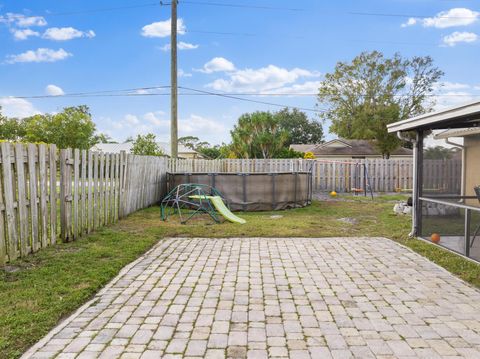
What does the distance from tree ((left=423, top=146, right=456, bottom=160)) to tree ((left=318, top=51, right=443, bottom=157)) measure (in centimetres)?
2766

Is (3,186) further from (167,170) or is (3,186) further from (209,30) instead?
(209,30)

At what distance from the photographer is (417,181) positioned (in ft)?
23.1

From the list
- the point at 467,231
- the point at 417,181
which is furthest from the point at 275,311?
the point at 417,181

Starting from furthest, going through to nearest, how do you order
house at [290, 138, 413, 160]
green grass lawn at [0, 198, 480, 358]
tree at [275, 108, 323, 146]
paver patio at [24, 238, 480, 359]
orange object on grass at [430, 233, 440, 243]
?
tree at [275, 108, 323, 146] < house at [290, 138, 413, 160] < orange object on grass at [430, 233, 440, 243] < green grass lawn at [0, 198, 480, 358] < paver patio at [24, 238, 480, 359]

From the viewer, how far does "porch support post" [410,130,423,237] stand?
22.8ft

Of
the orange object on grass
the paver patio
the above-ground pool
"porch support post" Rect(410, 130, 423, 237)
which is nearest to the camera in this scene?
the paver patio

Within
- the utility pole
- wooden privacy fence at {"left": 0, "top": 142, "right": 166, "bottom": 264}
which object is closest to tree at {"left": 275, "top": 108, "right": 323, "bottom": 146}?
the utility pole

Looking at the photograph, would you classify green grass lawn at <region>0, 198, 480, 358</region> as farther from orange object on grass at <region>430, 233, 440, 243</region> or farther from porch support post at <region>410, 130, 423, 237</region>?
porch support post at <region>410, 130, 423, 237</region>

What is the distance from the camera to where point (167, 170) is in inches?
549

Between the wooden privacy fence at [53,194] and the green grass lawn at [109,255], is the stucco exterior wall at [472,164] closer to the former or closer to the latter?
the green grass lawn at [109,255]

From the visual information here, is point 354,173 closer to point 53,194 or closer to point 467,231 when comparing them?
point 467,231

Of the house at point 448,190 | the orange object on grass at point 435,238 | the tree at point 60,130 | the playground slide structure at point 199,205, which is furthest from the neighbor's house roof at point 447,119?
the tree at point 60,130

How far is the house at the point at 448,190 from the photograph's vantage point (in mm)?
5684

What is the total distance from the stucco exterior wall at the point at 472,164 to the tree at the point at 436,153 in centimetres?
34
